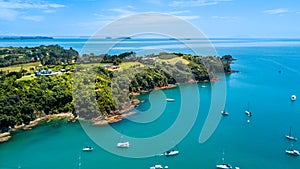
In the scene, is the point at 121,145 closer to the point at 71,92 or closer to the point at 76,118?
the point at 76,118

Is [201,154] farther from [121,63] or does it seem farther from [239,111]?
[121,63]

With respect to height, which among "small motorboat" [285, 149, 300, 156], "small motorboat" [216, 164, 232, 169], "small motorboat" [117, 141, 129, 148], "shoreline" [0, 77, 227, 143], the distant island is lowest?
"small motorboat" [216, 164, 232, 169]

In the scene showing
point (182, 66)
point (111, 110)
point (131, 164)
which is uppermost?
point (182, 66)

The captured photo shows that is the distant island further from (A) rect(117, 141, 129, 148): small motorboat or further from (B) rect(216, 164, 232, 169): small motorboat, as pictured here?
(B) rect(216, 164, 232, 169): small motorboat

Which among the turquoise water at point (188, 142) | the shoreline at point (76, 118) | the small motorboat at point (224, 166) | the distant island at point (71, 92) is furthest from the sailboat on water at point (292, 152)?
the distant island at point (71, 92)

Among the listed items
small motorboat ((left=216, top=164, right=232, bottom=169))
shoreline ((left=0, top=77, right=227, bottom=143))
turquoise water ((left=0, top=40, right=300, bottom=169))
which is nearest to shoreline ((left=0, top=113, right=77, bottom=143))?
shoreline ((left=0, top=77, right=227, bottom=143))

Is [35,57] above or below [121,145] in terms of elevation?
above

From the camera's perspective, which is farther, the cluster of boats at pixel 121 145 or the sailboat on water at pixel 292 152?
the cluster of boats at pixel 121 145

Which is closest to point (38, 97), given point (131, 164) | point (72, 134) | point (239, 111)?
point (72, 134)

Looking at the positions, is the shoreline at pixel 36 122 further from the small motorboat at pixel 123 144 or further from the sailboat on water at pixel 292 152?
the sailboat on water at pixel 292 152

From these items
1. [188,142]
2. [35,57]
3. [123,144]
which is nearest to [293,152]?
[188,142]

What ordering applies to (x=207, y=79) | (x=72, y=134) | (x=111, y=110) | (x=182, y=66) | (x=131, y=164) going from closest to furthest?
(x=131, y=164)
(x=72, y=134)
(x=111, y=110)
(x=182, y=66)
(x=207, y=79)
